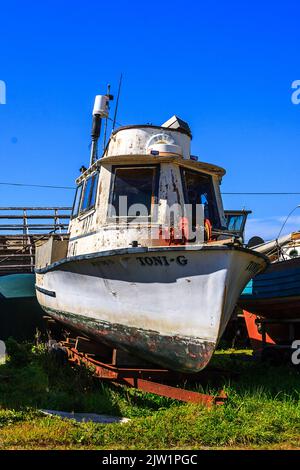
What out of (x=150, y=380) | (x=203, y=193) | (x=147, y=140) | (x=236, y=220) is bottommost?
(x=150, y=380)

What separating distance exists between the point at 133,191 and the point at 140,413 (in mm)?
3091

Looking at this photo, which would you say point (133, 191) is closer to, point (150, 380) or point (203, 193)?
point (203, 193)

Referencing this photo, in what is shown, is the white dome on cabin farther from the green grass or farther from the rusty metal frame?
the green grass

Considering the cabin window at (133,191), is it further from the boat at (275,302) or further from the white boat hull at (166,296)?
the boat at (275,302)

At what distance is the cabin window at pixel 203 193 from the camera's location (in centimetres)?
797

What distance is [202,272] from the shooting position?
6102 millimetres

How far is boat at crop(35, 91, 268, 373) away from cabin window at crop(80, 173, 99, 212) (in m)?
0.02

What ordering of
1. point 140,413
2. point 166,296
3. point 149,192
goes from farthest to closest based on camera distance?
point 149,192 → point 166,296 → point 140,413

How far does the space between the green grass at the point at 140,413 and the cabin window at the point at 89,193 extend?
2.58 m

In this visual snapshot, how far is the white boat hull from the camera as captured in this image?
6.07 m

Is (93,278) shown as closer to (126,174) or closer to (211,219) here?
(126,174)

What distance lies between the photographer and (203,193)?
8156 mm

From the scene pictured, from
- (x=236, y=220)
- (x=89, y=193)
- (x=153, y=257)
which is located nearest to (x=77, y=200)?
(x=89, y=193)

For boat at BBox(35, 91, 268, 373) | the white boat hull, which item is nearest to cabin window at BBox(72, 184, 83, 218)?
boat at BBox(35, 91, 268, 373)
